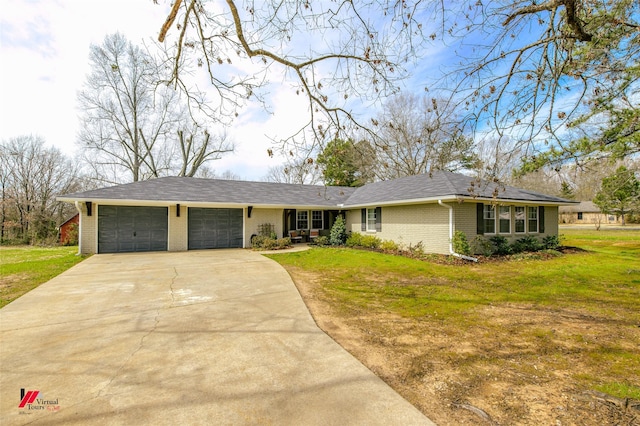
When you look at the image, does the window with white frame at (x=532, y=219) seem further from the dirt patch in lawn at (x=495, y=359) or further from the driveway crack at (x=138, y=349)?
the driveway crack at (x=138, y=349)

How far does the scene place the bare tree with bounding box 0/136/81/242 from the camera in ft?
64.2

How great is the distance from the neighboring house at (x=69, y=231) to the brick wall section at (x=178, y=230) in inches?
345

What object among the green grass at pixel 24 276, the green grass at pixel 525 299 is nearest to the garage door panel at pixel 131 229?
the green grass at pixel 24 276

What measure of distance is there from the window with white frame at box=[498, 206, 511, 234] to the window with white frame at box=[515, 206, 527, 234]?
600 millimetres

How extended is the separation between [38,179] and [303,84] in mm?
27168

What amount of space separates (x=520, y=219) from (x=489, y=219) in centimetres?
226

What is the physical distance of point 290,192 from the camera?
59.9ft

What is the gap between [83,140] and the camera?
75.6 ft

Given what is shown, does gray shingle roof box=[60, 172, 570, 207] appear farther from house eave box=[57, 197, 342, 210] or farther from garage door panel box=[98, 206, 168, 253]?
garage door panel box=[98, 206, 168, 253]

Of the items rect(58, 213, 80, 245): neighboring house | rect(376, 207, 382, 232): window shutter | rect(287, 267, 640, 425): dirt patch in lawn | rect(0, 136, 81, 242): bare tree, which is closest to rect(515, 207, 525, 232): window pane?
rect(376, 207, 382, 232): window shutter

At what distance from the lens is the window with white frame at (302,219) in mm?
17438

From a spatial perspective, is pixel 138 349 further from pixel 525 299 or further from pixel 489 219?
pixel 489 219

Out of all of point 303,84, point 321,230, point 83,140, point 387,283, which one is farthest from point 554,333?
point 83,140

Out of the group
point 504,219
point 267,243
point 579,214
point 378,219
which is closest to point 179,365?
point 267,243
